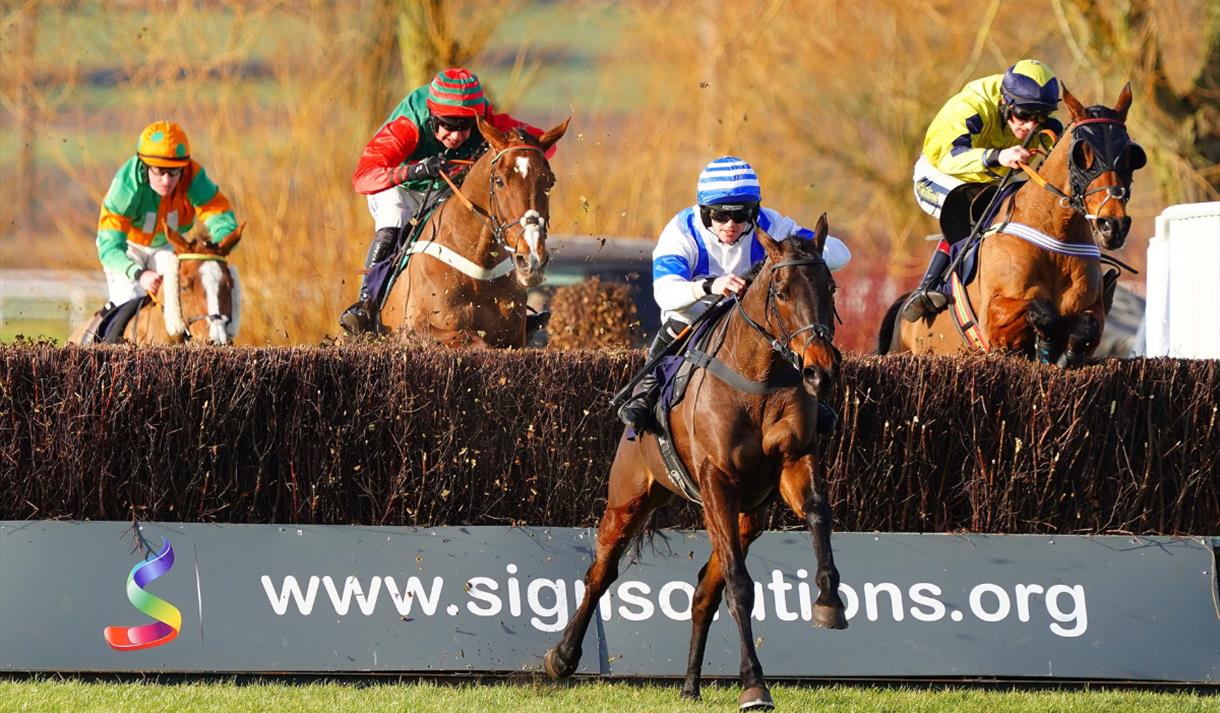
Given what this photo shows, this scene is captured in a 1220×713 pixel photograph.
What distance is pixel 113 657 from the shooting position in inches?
286

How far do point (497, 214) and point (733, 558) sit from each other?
3210 millimetres

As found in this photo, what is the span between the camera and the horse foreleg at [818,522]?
575cm

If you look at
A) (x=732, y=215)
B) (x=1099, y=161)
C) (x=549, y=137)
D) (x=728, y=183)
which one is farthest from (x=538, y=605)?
(x=1099, y=161)

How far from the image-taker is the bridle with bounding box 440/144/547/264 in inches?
340

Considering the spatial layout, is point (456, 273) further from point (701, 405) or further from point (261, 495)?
point (701, 405)

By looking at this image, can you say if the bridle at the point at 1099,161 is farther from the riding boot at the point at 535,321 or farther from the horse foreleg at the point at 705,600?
the riding boot at the point at 535,321

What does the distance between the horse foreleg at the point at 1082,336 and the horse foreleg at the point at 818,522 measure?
2.63 meters

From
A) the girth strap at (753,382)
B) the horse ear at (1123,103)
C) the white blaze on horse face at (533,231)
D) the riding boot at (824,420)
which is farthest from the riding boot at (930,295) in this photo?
the girth strap at (753,382)

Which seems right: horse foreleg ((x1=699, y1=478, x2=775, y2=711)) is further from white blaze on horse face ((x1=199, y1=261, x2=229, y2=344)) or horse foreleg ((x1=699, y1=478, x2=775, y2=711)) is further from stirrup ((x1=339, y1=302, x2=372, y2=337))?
white blaze on horse face ((x1=199, y1=261, x2=229, y2=344))

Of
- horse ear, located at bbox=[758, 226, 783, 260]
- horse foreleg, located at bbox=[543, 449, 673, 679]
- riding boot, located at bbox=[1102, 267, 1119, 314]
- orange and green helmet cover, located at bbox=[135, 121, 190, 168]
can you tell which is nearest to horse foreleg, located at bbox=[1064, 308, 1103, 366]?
riding boot, located at bbox=[1102, 267, 1119, 314]

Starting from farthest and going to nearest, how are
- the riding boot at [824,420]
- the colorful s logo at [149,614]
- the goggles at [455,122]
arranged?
the goggles at [455,122] < the colorful s logo at [149,614] < the riding boot at [824,420]

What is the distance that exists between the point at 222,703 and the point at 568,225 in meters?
8.91

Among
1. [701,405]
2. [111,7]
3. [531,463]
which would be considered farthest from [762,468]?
[111,7]

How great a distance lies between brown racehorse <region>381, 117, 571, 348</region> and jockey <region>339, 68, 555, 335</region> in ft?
0.74
